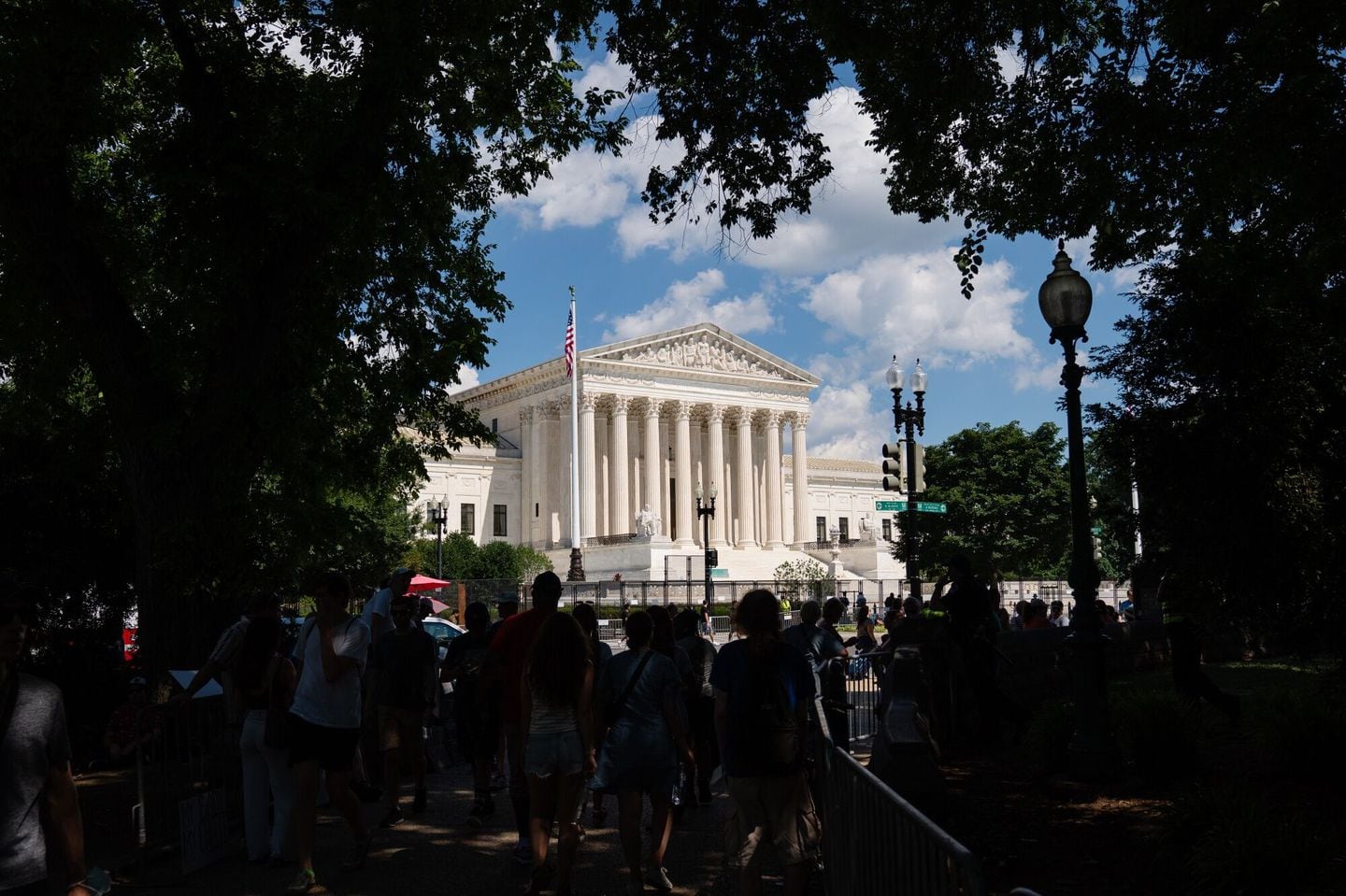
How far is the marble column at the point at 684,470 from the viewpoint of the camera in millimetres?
78438

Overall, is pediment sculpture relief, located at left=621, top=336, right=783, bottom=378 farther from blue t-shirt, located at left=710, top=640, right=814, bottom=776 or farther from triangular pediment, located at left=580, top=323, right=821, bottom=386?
blue t-shirt, located at left=710, top=640, right=814, bottom=776

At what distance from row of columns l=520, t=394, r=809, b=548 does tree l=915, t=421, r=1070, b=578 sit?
13.7m

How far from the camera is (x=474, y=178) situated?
50.8ft

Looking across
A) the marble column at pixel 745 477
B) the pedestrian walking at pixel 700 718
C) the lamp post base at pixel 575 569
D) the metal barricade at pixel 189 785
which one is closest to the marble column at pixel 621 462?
the marble column at pixel 745 477

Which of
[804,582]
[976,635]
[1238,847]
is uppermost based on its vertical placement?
[804,582]

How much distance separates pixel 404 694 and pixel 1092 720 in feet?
19.2

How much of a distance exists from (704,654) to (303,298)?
571 centimetres

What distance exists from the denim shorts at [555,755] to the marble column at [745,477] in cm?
7694

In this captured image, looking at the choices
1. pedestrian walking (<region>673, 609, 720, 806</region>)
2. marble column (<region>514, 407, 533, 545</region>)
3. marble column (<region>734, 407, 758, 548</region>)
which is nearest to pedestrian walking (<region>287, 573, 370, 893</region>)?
pedestrian walking (<region>673, 609, 720, 806</region>)

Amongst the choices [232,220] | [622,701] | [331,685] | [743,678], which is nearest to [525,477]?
[232,220]

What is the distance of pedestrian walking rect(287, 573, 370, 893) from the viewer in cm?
735

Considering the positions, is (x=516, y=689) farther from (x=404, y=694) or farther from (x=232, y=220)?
(x=232, y=220)

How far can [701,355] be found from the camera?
82000 mm

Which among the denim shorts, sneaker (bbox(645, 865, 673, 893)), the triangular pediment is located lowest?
sneaker (bbox(645, 865, 673, 893))
